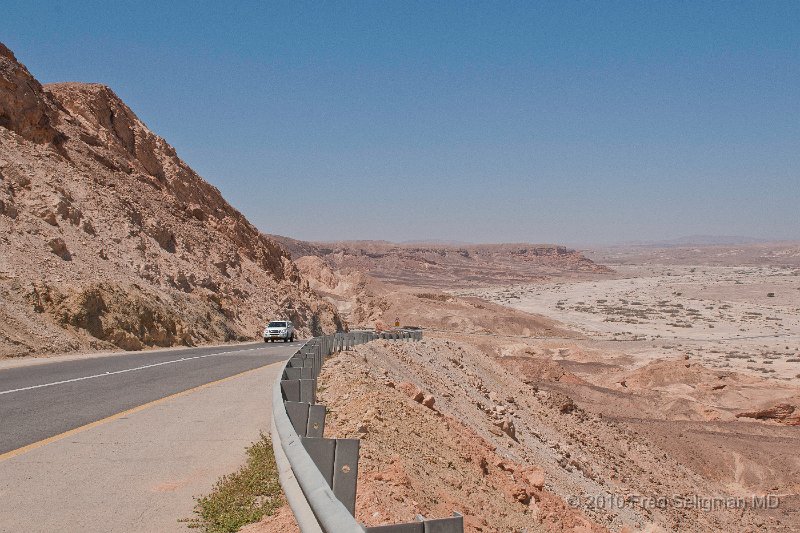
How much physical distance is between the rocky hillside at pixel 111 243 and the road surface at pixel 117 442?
9.32 meters

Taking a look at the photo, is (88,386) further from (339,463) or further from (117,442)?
(339,463)

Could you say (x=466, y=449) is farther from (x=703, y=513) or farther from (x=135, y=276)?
(x=135, y=276)

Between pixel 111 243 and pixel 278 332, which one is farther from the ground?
pixel 111 243

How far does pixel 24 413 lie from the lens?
32.8 feet

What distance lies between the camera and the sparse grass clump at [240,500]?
5.27 m

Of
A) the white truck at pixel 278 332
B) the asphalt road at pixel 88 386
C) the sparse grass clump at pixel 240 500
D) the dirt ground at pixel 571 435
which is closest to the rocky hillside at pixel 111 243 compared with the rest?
the white truck at pixel 278 332

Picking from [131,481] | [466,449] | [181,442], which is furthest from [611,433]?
[131,481]

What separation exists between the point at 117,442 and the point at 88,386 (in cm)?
587

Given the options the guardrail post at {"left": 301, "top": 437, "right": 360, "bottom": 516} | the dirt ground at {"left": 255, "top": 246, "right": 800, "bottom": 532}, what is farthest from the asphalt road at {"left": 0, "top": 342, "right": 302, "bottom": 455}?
the guardrail post at {"left": 301, "top": 437, "right": 360, "bottom": 516}

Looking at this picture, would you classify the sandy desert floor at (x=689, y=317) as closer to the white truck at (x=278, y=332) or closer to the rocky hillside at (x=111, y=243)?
the white truck at (x=278, y=332)

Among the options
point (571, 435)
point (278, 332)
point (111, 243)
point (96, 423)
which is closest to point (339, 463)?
point (96, 423)

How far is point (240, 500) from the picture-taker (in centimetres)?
575

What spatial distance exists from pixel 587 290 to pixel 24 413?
159044mm

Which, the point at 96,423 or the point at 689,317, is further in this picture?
the point at 689,317
